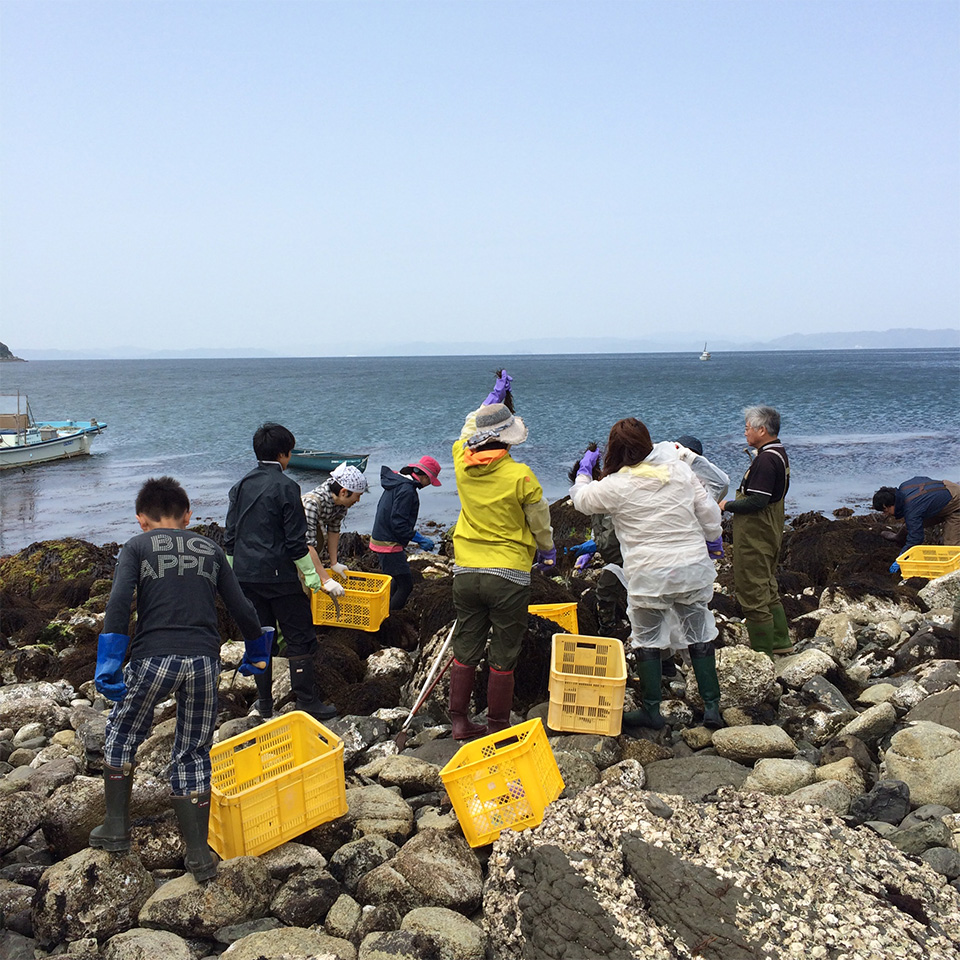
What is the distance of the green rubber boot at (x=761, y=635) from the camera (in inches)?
251

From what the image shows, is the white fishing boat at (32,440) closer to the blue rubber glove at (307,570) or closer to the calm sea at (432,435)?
the calm sea at (432,435)

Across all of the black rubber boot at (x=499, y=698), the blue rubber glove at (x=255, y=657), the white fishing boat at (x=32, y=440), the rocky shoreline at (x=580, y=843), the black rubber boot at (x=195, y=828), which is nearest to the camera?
the rocky shoreline at (x=580, y=843)

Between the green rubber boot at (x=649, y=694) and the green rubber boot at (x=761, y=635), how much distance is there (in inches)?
59.9

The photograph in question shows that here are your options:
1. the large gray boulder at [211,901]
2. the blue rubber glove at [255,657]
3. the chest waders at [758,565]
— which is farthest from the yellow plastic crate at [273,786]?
the chest waders at [758,565]

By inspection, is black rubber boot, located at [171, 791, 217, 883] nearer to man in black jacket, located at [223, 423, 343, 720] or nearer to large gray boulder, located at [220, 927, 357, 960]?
large gray boulder, located at [220, 927, 357, 960]

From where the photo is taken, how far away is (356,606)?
7.21m

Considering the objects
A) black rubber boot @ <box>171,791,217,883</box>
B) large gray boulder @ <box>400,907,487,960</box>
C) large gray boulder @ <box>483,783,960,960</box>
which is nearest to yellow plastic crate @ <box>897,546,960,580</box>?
large gray boulder @ <box>483,783,960,960</box>

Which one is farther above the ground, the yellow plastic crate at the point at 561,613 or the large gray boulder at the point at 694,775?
the yellow plastic crate at the point at 561,613

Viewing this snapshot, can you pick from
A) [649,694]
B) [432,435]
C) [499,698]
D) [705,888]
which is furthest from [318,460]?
[705,888]

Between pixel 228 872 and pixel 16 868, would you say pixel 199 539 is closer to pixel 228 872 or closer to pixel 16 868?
pixel 228 872

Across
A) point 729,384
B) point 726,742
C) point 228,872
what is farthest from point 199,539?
point 729,384

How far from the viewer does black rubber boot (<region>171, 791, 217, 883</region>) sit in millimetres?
3754

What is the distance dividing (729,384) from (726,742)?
8470 cm

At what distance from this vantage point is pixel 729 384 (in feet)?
280
